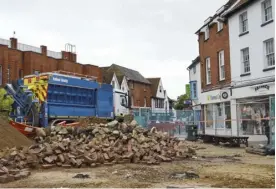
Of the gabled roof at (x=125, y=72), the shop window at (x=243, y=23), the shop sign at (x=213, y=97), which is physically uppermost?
the gabled roof at (x=125, y=72)

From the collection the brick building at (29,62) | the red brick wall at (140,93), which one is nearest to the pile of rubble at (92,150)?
the brick building at (29,62)

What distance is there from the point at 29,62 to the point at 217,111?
19958 mm

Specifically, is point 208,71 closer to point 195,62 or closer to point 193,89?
point 195,62

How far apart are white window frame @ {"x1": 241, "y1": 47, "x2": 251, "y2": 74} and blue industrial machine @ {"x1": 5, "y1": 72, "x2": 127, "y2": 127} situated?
9780 mm

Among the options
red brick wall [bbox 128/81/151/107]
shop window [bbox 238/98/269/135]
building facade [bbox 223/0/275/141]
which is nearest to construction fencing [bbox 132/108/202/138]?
building facade [bbox 223/0/275/141]

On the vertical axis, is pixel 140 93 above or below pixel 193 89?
above

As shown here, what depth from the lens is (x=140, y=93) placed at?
65312 millimetres

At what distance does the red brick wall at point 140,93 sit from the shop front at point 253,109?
37.9 meters

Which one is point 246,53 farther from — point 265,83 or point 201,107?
point 201,107

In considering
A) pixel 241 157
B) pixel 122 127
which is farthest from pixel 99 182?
pixel 241 157

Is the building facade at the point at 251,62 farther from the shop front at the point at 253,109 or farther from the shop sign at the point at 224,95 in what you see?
the shop sign at the point at 224,95

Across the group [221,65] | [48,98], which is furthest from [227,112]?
[48,98]

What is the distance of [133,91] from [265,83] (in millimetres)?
42316

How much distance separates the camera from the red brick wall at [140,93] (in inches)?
2468
